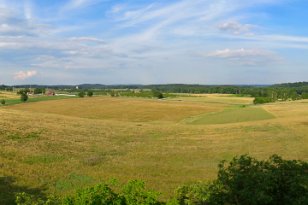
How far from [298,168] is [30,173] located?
1691cm

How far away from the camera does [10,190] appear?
20.8m

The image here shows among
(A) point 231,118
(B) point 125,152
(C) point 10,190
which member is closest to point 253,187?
(C) point 10,190

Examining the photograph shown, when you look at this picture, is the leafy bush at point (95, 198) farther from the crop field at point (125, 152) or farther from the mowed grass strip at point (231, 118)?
the mowed grass strip at point (231, 118)

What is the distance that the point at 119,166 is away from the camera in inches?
1147

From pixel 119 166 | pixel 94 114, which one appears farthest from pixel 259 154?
pixel 94 114

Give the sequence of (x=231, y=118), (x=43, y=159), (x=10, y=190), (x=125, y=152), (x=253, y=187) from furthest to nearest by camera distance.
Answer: (x=231, y=118), (x=125, y=152), (x=43, y=159), (x=10, y=190), (x=253, y=187)

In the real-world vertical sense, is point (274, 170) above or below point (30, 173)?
above

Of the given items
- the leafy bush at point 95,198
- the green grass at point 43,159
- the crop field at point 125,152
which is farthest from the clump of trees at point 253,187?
the green grass at point 43,159

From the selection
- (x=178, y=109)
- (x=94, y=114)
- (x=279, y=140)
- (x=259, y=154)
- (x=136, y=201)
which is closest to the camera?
(x=136, y=201)

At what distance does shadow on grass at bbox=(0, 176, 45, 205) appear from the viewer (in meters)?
19.3

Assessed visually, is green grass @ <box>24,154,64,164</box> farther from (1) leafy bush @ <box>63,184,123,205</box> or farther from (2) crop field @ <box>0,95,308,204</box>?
(1) leafy bush @ <box>63,184,123,205</box>

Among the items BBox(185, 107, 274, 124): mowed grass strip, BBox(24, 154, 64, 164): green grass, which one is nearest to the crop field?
BBox(24, 154, 64, 164): green grass

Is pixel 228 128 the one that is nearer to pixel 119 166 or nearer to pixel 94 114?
pixel 119 166

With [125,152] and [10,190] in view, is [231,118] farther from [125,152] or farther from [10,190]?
[10,190]
